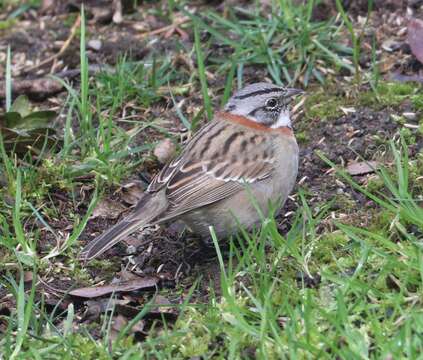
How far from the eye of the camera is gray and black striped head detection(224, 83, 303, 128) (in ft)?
21.3

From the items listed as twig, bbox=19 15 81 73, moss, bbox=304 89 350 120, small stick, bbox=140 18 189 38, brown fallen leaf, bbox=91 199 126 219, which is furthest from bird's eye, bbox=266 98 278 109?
twig, bbox=19 15 81 73

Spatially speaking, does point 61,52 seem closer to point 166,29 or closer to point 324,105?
point 166,29

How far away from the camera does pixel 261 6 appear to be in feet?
26.2

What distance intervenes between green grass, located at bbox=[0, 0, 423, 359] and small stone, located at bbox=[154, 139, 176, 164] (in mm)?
82

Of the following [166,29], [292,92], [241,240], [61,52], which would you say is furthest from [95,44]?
[241,240]

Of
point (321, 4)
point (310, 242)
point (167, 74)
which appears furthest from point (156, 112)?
point (310, 242)

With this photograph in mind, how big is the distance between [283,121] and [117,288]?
176cm

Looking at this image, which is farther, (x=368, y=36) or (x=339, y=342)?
(x=368, y=36)

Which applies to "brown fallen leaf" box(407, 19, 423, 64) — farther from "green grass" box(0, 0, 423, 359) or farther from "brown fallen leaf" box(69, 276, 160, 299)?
"brown fallen leaf" box(69, 276, 160, 299)

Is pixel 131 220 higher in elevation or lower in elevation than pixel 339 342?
lower

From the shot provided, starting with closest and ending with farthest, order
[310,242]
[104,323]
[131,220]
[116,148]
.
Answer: [104,323], [310,242], [131,220], [116,148]

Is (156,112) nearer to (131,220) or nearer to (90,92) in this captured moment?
(90,92)

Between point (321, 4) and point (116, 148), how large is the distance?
2321mm

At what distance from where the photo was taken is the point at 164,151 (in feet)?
22.6
